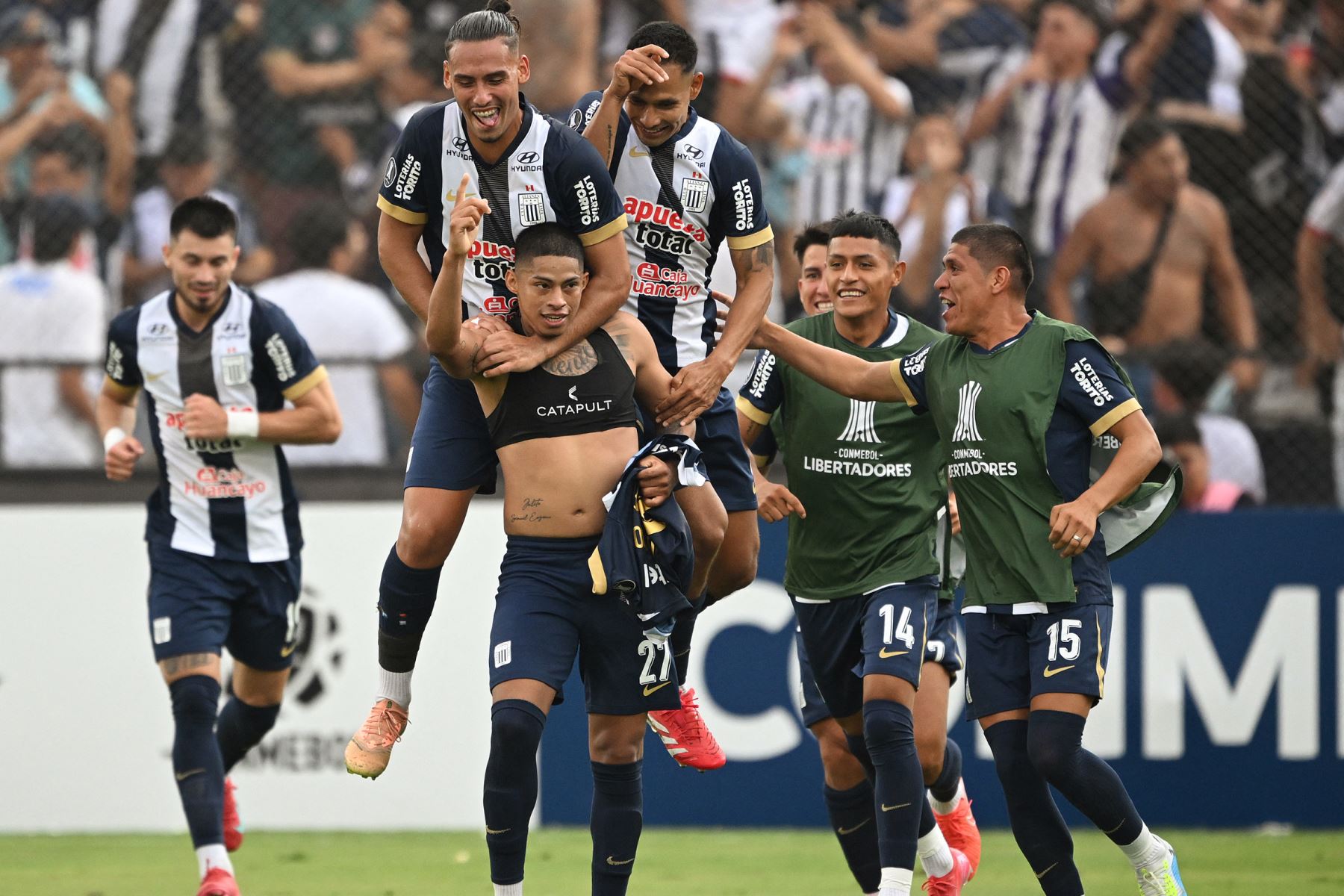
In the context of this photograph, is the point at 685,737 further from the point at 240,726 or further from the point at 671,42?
the point at 240,726

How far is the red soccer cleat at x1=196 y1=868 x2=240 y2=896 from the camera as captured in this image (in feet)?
21.5

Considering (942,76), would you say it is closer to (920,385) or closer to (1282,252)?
(1282,252)

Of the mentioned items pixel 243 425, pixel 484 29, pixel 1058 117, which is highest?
pixel 1058 117

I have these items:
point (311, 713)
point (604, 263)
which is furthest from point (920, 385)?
point (311, 713)

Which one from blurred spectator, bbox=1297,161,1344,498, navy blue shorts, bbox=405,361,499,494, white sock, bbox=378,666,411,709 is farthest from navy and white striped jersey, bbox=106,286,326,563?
blurred spectator, bbox=1297,161,1344,498

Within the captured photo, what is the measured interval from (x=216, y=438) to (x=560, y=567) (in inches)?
90.7

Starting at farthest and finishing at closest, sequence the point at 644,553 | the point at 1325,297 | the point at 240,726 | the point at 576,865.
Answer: the point at 1325,297 → the point at 576,865 → the point at 240,726 → the point at 644,553

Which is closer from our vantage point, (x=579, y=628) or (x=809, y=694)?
(x=579, y=628)

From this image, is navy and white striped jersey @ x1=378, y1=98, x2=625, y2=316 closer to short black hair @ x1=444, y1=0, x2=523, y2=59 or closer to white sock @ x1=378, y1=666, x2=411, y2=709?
short black hair @ x1=444, y1=0, x2=523, y2=59

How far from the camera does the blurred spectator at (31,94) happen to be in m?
9.90

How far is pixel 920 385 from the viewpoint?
6.24m

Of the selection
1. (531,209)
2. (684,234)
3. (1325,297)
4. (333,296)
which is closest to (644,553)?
(531,209)

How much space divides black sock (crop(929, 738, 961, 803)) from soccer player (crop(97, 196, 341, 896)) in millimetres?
2798

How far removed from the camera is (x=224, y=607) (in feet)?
23.9
